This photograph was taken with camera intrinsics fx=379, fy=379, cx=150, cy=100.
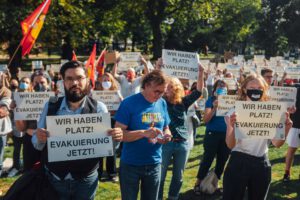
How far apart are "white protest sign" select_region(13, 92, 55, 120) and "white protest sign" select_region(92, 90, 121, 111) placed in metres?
1.49

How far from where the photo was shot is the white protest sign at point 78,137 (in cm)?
351

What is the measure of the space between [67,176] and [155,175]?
1156 mm

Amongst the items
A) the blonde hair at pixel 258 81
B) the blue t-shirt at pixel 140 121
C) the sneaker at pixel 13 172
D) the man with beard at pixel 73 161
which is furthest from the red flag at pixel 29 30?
the blonde hair at pixel 258 81

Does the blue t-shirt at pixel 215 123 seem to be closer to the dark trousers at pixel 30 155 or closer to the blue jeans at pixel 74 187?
the dark trousers at pixel 30 155

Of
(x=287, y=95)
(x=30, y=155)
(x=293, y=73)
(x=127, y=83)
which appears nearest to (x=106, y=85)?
(x=127, y=83)

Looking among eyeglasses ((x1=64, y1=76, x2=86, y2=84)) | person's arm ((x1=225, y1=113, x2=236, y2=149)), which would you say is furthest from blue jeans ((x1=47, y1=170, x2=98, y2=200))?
person's arm ((x1=225, y1=113, x2=236, y2=149))

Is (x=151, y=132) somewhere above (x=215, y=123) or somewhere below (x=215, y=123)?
above

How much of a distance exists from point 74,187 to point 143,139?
101cm

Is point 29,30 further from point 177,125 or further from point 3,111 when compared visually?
point 177,125

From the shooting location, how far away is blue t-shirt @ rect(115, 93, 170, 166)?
4168mm

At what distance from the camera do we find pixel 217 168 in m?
6.88

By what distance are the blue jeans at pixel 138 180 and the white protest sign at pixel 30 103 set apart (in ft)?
7.42

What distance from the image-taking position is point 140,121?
4172mm

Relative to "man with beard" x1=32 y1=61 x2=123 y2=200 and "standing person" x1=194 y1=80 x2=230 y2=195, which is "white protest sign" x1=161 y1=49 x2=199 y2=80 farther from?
"man with beard" x1=32 y1=61 x2=123 y2=200
